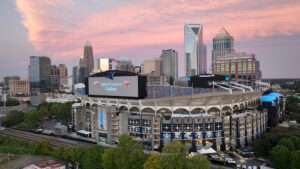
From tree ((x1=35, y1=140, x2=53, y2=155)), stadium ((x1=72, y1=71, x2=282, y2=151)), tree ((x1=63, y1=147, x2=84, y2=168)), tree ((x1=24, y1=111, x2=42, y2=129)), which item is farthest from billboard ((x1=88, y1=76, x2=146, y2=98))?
tree ((x1=63, y1=147, x2=84, y2=168))

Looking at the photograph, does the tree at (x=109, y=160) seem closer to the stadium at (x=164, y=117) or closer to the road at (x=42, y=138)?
the stadium at (x=164, y=117)

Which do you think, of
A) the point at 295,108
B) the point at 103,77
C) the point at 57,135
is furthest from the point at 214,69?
the point at 57,135

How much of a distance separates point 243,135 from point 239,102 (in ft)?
45.3

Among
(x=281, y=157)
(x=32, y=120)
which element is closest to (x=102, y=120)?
(x=32, y=120)

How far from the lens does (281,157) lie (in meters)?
40.2

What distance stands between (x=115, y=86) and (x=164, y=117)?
19.3m

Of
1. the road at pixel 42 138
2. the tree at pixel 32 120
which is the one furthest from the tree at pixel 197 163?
the tree at pixel 32 120

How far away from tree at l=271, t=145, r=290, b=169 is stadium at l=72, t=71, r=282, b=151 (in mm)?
17374

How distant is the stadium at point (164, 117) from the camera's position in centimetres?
5850

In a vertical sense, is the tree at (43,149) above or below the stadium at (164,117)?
below

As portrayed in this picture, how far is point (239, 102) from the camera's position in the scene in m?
72.9

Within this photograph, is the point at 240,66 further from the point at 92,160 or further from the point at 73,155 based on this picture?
the point at 92,160

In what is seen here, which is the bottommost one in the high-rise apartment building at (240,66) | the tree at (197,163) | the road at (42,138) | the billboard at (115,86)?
the road at (42,138)

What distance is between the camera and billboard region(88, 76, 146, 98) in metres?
67.4
